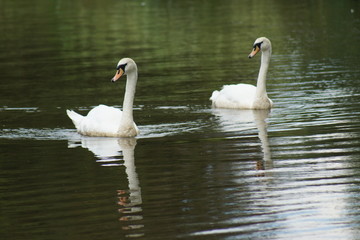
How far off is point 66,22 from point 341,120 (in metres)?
29.3

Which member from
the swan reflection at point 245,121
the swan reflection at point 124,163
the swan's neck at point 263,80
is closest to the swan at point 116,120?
the swan reflection at point 124,163

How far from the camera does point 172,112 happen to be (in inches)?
663

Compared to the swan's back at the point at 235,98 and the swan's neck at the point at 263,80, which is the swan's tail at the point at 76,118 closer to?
the swan's back at the point at 235,98

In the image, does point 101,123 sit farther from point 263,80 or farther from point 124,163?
point 263,80

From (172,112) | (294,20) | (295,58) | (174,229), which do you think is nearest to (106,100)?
(172,112)

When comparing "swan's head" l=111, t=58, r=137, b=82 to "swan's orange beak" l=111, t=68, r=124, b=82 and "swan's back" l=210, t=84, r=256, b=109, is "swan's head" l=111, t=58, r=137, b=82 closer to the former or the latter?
"swan's orange beak" l=111, t=68, r=124, b=82

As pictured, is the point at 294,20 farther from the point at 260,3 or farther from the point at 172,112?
the point at 172,112

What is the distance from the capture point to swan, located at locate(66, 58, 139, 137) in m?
14.8

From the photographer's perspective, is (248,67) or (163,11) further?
(163,11)

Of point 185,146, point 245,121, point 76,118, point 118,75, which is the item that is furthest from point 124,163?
point 245,121

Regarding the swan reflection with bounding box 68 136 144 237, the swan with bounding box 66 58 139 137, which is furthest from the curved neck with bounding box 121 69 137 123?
the swan reflection with bounding box 68 136 144 237

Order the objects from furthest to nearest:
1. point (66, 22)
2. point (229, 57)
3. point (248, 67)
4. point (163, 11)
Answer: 1. point (163, 11)
2. point (66, 22)
3. point (229, 57)
4. point (248, 67)

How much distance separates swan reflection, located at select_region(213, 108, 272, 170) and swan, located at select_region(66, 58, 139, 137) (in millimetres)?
1542

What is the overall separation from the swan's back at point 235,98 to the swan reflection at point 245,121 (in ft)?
0.39
